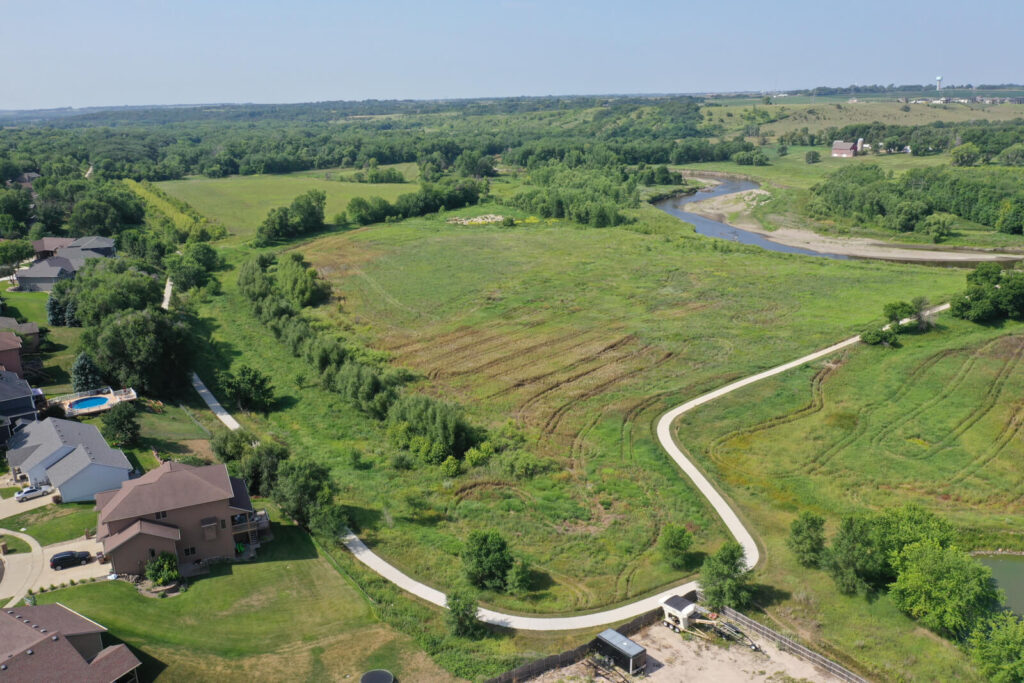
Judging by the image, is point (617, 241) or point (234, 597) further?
point (617, 241)

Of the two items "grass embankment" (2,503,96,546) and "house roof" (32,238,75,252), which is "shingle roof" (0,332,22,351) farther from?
"house roof" (32,238,75,252)

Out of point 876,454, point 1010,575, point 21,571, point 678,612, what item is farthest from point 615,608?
point 21,571

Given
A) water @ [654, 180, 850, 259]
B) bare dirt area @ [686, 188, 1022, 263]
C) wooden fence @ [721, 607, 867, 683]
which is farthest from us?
water @ [654, 180, 850, 259]

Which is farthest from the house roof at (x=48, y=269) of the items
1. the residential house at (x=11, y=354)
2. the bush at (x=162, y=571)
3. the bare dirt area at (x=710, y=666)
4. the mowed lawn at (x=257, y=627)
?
the bare dirt area at (x=710, y=666)

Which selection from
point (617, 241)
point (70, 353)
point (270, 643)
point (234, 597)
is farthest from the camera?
point (617, 241)

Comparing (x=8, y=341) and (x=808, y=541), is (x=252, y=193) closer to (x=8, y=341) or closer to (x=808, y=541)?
(x=8, y=341)

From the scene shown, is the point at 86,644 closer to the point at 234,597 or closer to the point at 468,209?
the point at 234,597

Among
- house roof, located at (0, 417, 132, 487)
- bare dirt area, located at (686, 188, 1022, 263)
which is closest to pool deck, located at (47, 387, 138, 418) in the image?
house roof, located at (0, 417, 132, 487)

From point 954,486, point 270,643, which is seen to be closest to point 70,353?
point 270,643
